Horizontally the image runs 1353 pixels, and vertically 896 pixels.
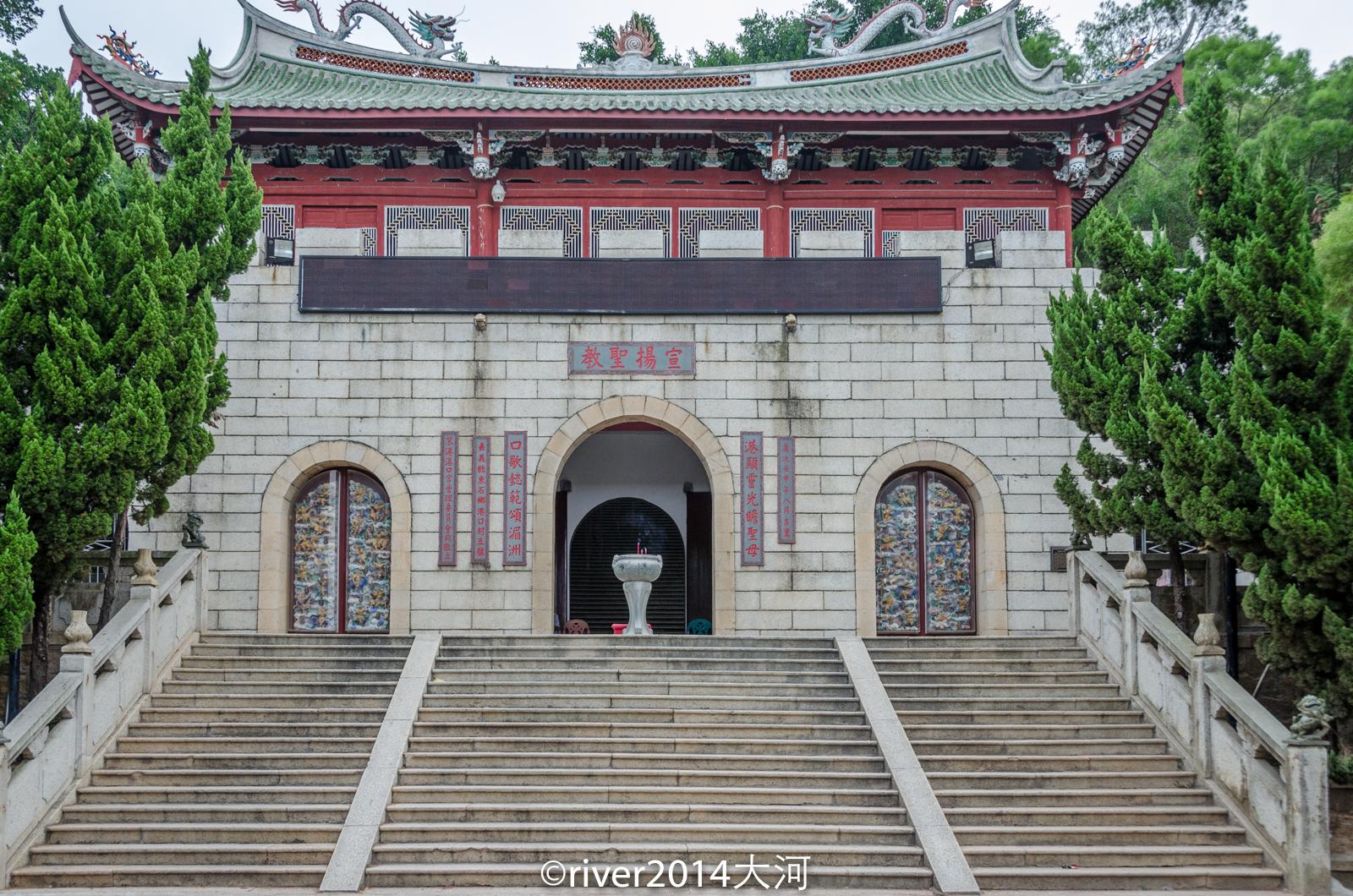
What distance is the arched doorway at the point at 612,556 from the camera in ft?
51.4

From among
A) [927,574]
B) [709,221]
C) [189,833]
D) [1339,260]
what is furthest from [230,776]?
[1339,260]

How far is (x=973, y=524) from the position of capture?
42.6 feet

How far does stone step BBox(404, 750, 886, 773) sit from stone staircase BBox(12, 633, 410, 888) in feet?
2.32

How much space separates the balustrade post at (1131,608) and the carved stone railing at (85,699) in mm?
7669

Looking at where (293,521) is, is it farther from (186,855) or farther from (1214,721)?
(1214,721)

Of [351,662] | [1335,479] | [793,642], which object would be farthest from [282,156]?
[1335,479]

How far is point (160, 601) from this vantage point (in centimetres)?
1107

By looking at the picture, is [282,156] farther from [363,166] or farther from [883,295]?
[883,295]

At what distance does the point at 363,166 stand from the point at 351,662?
21.1 ft

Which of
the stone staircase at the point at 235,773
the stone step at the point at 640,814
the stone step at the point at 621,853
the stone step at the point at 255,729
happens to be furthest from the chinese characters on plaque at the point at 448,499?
the stone step at the point at 621,853

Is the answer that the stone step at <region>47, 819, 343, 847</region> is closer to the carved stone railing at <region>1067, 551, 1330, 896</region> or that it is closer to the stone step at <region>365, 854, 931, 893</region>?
the stone step at <region>365, 854, 931, 893</region>

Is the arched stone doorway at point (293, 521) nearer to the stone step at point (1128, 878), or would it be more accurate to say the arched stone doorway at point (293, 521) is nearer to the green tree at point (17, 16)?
the stone step at point (1128, 878)

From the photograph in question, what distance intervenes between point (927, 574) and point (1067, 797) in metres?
3.92

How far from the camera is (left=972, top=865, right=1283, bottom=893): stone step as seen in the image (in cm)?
834
